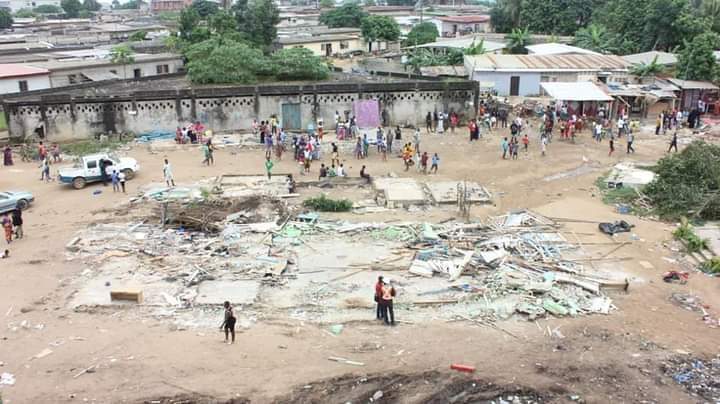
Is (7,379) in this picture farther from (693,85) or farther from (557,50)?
(557,50)

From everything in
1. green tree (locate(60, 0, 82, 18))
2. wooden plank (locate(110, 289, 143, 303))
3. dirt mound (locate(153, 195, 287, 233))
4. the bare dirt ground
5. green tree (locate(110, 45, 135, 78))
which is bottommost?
the bare dirt ground

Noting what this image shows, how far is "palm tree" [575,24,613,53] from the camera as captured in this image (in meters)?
50.1

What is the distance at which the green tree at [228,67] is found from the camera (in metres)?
37.5

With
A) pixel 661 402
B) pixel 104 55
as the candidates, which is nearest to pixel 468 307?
pixel 661 402

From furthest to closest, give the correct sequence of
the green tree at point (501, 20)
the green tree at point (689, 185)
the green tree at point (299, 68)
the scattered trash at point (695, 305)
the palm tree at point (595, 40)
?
1. the green tree at point (501, 20)
2. the palm tree at point (595, 40)
3. the green tree at point (299, 68)
4. the green tree at point (689, 185)
5. the scattered trash at point (695, 305)

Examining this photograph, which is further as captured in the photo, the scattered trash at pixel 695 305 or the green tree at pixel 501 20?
the green tree at pixel 501 20

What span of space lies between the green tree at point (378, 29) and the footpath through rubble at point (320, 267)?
2172 inches

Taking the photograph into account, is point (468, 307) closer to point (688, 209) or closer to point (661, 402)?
→ point (661, 402)

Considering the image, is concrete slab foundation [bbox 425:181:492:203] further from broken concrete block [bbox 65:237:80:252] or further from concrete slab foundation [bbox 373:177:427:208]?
broken concrete block [bbox 65:237:80:252]

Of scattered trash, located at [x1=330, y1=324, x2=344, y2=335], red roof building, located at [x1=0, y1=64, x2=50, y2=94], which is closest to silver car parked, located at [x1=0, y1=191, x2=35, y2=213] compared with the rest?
scattered trash, located at [x1=330, y1=324, x2=344, y2=335]

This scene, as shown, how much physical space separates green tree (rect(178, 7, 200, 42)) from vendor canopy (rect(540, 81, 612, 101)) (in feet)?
113

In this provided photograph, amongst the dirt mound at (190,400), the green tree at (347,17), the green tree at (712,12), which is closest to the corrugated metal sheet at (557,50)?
the green tree at (712,12)

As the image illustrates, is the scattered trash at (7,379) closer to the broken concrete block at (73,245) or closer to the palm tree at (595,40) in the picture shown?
the broken concrete block at (73,245)

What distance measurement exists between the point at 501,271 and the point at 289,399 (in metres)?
7.03
